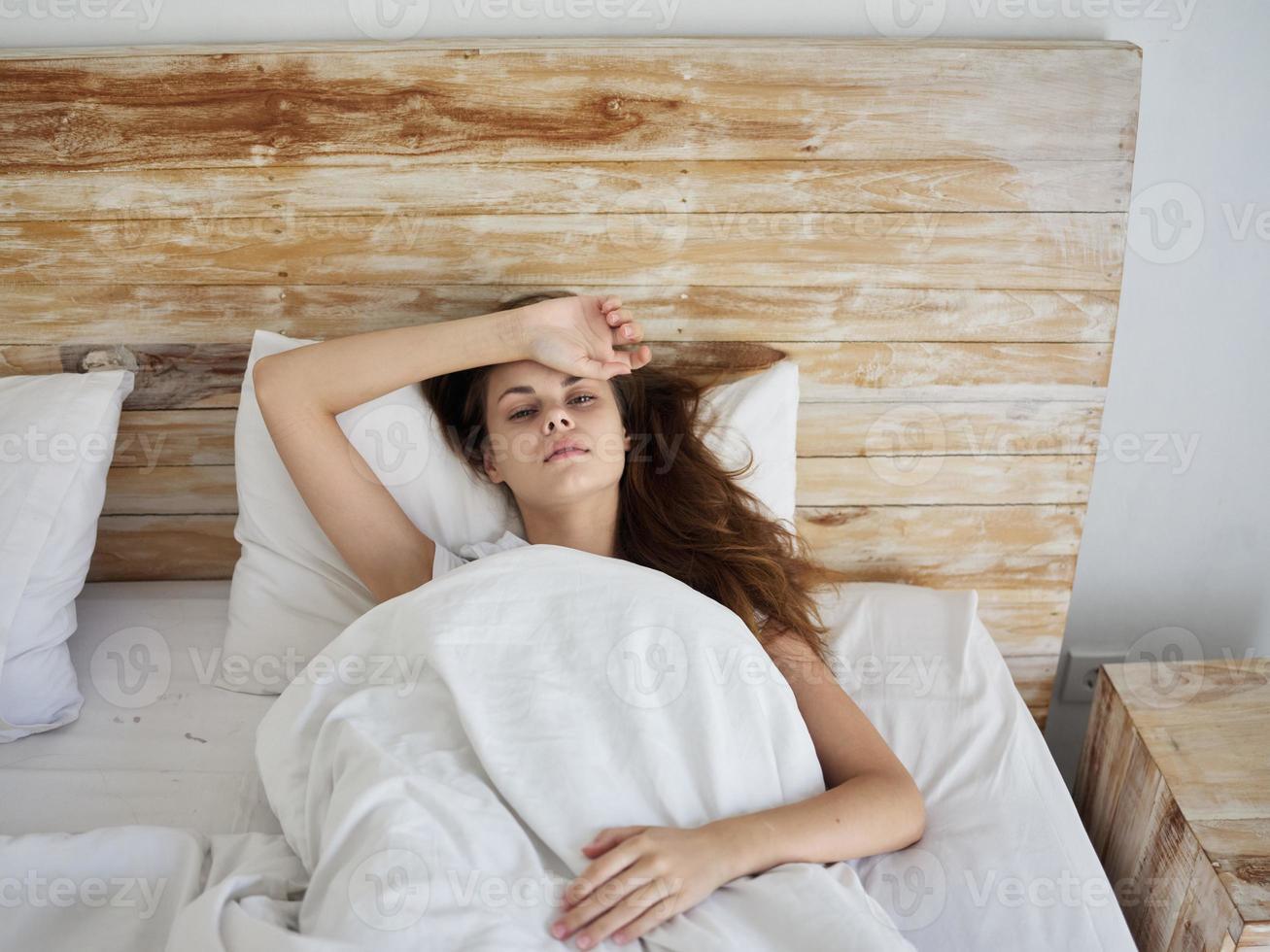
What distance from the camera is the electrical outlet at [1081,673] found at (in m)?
1.67

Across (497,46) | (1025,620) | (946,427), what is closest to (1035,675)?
(1025,620)

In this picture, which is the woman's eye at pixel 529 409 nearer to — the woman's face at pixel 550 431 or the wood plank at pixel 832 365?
the woman's face at pixel 550 431

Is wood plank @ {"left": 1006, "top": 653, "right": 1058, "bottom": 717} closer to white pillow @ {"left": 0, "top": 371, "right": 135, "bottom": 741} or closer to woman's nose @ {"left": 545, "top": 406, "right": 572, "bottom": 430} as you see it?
woman's nose @ {"left": 545, "top": 406, "right": 572, "bottom": 430}

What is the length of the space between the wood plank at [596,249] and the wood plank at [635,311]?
0.02m

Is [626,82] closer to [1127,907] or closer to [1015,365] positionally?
[1015,365]

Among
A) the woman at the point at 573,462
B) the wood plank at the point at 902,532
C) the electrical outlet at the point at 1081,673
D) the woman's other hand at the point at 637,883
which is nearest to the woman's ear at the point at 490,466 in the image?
the woman at the point at 573,462

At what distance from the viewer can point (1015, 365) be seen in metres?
1.39

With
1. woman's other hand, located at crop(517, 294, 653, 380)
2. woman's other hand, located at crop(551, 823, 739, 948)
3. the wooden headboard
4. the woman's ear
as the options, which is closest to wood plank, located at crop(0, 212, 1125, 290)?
the wooden headboard

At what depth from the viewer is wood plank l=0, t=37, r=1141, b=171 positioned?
1.25 meters

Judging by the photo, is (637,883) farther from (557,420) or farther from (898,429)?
(898,429)

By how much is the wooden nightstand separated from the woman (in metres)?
0.36

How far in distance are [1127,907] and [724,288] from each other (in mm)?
982

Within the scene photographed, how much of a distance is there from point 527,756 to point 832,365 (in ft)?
2.39

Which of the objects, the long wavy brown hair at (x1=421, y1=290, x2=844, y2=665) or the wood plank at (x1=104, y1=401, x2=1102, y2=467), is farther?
the wood plank at (x1=104, y1=401, x2=1102, y2=467)
